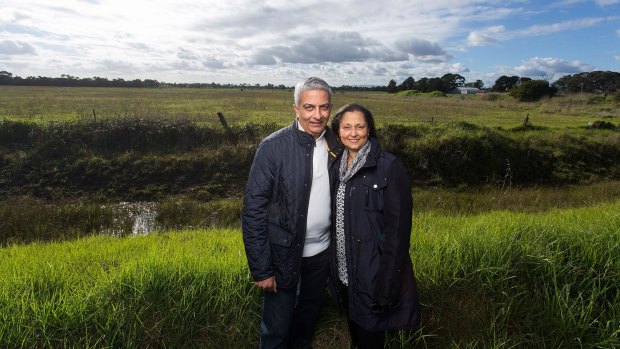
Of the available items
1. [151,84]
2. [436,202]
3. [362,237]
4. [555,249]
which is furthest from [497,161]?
[151,84]

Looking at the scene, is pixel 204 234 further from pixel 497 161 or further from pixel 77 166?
pixel 497 161

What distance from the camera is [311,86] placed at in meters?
2.64

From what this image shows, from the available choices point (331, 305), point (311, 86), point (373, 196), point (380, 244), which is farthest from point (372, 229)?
point (331, 305)

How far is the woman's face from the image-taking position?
8.64ft

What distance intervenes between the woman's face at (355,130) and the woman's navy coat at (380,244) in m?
0.08

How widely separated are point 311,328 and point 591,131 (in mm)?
24322

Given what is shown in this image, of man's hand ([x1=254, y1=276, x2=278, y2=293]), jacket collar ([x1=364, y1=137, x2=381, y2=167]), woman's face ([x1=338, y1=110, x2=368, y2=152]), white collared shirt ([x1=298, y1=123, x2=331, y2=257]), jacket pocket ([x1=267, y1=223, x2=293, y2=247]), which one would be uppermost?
woman's face ([x1=338, y1=110, x2=368, y2=152])

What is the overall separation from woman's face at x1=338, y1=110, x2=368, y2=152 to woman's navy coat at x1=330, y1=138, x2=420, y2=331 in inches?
3.0

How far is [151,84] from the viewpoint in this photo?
104 metres

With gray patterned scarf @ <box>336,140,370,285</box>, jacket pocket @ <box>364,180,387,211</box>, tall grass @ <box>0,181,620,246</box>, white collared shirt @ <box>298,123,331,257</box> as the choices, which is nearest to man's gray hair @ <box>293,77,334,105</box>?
white collared shirt @ <box>298,123,331,257</box>

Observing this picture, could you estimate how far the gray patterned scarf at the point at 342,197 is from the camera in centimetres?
259

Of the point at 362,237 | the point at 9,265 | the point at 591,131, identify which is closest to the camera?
the point at 362,237

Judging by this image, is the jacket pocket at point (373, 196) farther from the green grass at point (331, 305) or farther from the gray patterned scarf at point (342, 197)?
the green grass at point (331, 305)

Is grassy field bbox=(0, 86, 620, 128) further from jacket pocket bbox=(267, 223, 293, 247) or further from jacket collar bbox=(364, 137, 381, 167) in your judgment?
jacket collar bbox=(364, 137, 381, 167)
